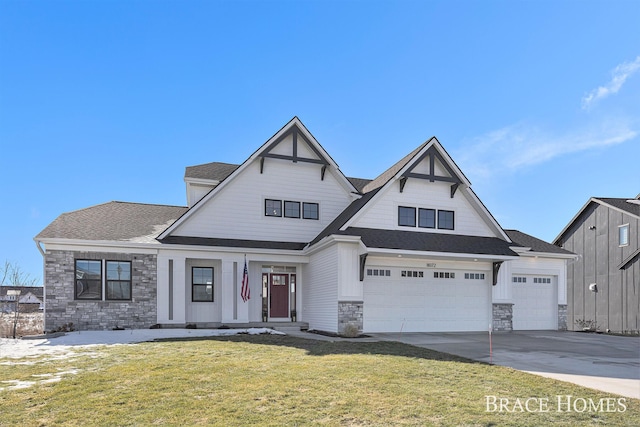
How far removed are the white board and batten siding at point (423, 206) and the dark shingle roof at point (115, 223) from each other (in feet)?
28.7

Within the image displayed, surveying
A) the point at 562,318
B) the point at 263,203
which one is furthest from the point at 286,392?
the point at 562,318

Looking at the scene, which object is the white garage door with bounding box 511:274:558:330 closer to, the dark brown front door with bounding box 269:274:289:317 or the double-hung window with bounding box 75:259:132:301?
the dark brown front door with bounding box 269:274:289:317

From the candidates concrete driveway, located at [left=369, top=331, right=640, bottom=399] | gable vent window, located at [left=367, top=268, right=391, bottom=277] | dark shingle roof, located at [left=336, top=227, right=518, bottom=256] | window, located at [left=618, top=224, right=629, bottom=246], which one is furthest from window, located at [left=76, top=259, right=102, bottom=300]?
window, located at [left=618, top=224, right=629, bottom=246]

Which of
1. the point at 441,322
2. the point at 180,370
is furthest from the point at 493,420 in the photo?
the point at 441,322

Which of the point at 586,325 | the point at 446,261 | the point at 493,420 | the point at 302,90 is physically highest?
the point at 302,90

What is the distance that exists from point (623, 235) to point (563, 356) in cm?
1895

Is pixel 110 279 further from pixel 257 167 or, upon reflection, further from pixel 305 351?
pixel 305 351

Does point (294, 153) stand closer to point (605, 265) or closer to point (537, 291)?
point (537, 291)

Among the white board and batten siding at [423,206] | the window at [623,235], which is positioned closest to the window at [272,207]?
the white board and batten siding at [423,206]

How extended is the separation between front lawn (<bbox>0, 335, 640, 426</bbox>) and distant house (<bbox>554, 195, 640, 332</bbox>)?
67.6 ft

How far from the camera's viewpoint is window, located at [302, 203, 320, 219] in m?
21.0

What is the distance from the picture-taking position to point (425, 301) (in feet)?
61.5

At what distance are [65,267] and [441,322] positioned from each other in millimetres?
14499

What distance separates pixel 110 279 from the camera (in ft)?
59.5
